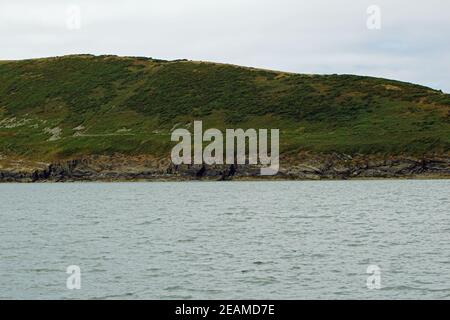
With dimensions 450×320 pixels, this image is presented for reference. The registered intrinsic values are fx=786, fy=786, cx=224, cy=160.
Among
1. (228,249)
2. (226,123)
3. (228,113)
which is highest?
(228,113)

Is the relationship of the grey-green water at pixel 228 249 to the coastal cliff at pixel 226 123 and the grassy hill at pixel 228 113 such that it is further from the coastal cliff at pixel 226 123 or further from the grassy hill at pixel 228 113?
the grassy hill at pixel 228 113

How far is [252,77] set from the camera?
631ft

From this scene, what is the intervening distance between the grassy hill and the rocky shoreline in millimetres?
2240

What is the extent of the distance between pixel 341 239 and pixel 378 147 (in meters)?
91.5

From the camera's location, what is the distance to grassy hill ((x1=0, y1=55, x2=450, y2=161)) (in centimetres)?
14888

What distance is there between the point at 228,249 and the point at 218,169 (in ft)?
320

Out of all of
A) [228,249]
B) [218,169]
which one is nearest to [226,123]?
[218,169]

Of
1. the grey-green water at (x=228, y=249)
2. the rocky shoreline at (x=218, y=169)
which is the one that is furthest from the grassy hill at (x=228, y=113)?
the grey-green water at (x=228, y=249)

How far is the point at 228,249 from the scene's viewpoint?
44.4m

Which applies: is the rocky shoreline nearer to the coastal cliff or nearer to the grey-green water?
the coastal cliff

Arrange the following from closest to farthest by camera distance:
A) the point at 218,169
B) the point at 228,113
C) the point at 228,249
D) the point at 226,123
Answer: the point at 228,249 → the point at 218,169 → the point at 226,123 → the point at 228,113

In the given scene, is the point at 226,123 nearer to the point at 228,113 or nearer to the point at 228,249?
the point at 228,113

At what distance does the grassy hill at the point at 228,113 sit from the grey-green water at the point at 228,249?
6284 cm

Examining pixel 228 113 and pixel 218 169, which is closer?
pixel 218 169
